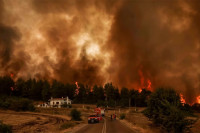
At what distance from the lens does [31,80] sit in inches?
5276

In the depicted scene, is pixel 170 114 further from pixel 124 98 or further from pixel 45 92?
pixel 45 92

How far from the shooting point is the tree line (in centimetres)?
11794

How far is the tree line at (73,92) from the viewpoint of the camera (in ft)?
387

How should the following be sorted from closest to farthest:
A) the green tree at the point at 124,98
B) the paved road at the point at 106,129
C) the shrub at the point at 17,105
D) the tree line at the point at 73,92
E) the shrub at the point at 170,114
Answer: the shrub at the point at 170,114 < the paved road at the point at 106,129 < the shrub at the point at 17,105 < the green tree at the point at 124,98 < the tree line at the point at 73,92

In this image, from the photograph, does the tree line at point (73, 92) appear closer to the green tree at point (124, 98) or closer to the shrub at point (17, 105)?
the green tree at point (124, 98)

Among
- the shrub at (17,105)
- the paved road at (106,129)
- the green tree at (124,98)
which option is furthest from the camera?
the green tree at (124,98)

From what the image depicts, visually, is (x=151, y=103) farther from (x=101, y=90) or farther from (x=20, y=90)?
(x=20, y=90)

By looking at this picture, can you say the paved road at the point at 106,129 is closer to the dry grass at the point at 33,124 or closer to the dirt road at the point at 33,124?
the dirt road at the point at 33,124

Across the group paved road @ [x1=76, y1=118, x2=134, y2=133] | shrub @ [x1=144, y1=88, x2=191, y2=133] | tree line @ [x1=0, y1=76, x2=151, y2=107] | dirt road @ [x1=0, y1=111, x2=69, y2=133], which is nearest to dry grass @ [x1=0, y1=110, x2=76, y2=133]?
dirt road @ [x1=0, y1=111, x2=69, y2=133]

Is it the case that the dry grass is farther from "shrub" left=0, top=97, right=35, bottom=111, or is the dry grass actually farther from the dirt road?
"shrub" left=0, top=97, right=35, bottom=111

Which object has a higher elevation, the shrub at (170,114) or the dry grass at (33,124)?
the shrub at (170,114)

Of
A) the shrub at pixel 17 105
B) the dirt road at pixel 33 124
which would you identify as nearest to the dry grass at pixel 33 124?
the dirt road at pixel 33 124

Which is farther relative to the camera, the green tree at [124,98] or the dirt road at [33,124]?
the green tree at [124,98]

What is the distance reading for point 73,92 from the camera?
133 m
